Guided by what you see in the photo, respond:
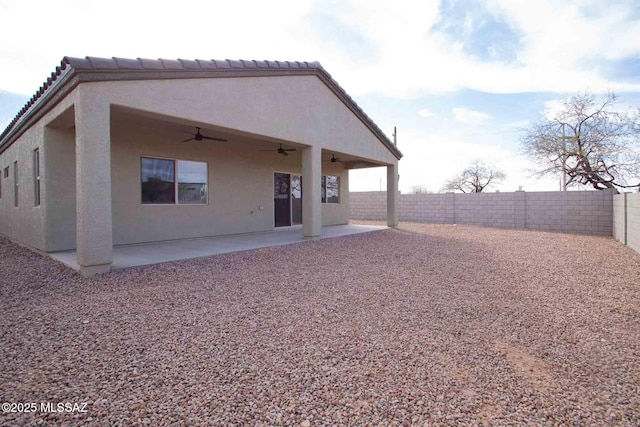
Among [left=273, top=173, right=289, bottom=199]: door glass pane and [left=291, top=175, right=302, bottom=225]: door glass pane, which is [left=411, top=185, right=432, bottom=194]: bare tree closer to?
[left=291, top=175, right=302, bottom=225]: door glass pane

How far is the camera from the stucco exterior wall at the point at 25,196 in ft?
22.6

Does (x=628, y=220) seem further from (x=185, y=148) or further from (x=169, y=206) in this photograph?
(x=169, y=206)

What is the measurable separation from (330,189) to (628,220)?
9.69 metres

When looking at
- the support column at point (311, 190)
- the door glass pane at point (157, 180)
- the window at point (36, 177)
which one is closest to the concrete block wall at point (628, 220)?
the support column at point (311, 190)

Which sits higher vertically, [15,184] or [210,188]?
[15,184]

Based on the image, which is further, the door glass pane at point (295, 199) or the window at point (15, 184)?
the door glass pane at point (295, 199)

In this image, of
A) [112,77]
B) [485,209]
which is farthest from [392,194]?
[112,77]

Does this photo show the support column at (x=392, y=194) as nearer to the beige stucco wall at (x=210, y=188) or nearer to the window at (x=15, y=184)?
the beige stucco wall at (x=210, y=188)

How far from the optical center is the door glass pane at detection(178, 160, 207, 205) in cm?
891

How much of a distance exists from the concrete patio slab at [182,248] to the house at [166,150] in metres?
0.40

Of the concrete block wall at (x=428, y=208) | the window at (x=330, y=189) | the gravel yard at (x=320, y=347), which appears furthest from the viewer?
the concrete block wall at (x=428, y=208)

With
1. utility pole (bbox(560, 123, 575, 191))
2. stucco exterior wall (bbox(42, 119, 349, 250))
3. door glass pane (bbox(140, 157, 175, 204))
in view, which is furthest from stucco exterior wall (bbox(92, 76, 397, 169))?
utility pole (bbox(560, 123, 575, 191))

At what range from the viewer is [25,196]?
795 cm

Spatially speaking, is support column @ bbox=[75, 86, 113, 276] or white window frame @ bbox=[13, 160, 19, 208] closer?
support column @ bbox=[75, 86, 113, 276]
